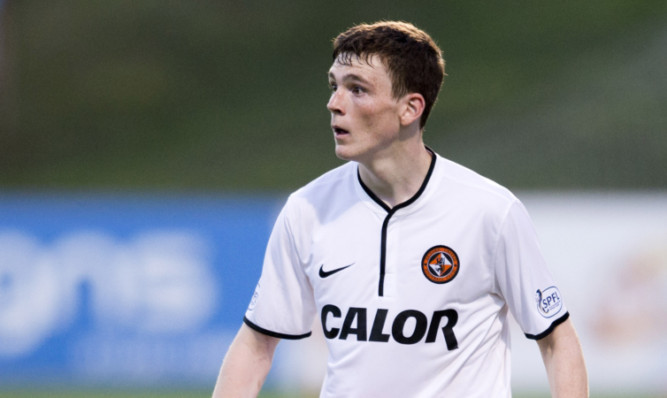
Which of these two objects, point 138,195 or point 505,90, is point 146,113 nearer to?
point 505,90

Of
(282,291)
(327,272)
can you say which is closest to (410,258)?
(327,272)

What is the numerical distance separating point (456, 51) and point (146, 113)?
6.42 metres

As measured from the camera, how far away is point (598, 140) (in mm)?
19547

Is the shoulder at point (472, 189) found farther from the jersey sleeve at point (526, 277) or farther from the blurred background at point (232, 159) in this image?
the blurred background at point (232, 159)

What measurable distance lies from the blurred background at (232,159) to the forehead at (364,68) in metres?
7.17

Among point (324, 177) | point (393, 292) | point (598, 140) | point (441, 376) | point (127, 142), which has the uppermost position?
point (127, 142)

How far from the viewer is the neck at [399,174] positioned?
426 cm

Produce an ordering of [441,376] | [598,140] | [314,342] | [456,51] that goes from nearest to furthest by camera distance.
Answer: [441,376] < [314,342] < [598,140] < [456,51]

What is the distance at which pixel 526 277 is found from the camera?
410 cm

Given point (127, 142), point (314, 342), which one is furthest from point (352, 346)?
point (127, 142)

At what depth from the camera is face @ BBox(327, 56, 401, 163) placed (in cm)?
413

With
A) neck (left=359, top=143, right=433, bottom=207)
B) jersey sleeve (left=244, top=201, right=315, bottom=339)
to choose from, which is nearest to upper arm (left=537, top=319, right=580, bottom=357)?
neck (left=359, top=143, right=433, bottom=207)

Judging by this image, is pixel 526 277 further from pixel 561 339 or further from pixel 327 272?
pixel 327 272

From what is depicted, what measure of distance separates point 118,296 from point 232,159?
9148 millimetres
